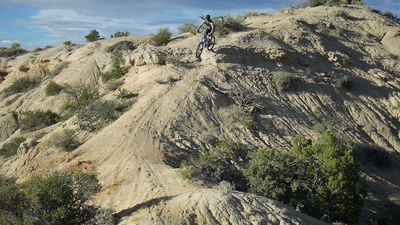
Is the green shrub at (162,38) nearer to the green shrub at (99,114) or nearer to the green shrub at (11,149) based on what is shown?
the green shrub at (99,114)

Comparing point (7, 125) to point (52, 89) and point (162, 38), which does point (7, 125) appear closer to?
point (52, 89)

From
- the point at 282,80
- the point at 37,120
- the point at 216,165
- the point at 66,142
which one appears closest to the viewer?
the point at 216,165

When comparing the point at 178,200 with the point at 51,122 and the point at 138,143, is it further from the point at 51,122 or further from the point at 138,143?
the point at 51,122

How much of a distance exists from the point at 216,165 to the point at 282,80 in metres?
6.82

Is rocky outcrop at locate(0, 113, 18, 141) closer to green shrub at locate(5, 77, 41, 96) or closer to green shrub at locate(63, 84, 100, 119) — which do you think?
green shrub at locate(63, 84, 100, 119)

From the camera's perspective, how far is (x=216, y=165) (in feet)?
31.5

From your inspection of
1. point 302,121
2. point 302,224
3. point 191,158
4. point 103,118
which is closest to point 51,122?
point 103,118

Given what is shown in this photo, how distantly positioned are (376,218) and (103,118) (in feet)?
30.5

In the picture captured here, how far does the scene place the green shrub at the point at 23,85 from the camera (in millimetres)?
22953

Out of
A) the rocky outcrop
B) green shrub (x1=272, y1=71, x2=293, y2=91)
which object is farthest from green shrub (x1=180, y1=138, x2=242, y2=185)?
the rocky outcrop

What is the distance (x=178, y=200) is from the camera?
22.8 feet

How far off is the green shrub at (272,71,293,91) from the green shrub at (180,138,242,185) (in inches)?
198

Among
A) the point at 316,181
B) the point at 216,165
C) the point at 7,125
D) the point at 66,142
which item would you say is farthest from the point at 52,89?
the point at 316,181

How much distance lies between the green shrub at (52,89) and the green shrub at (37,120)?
1.84 metres
